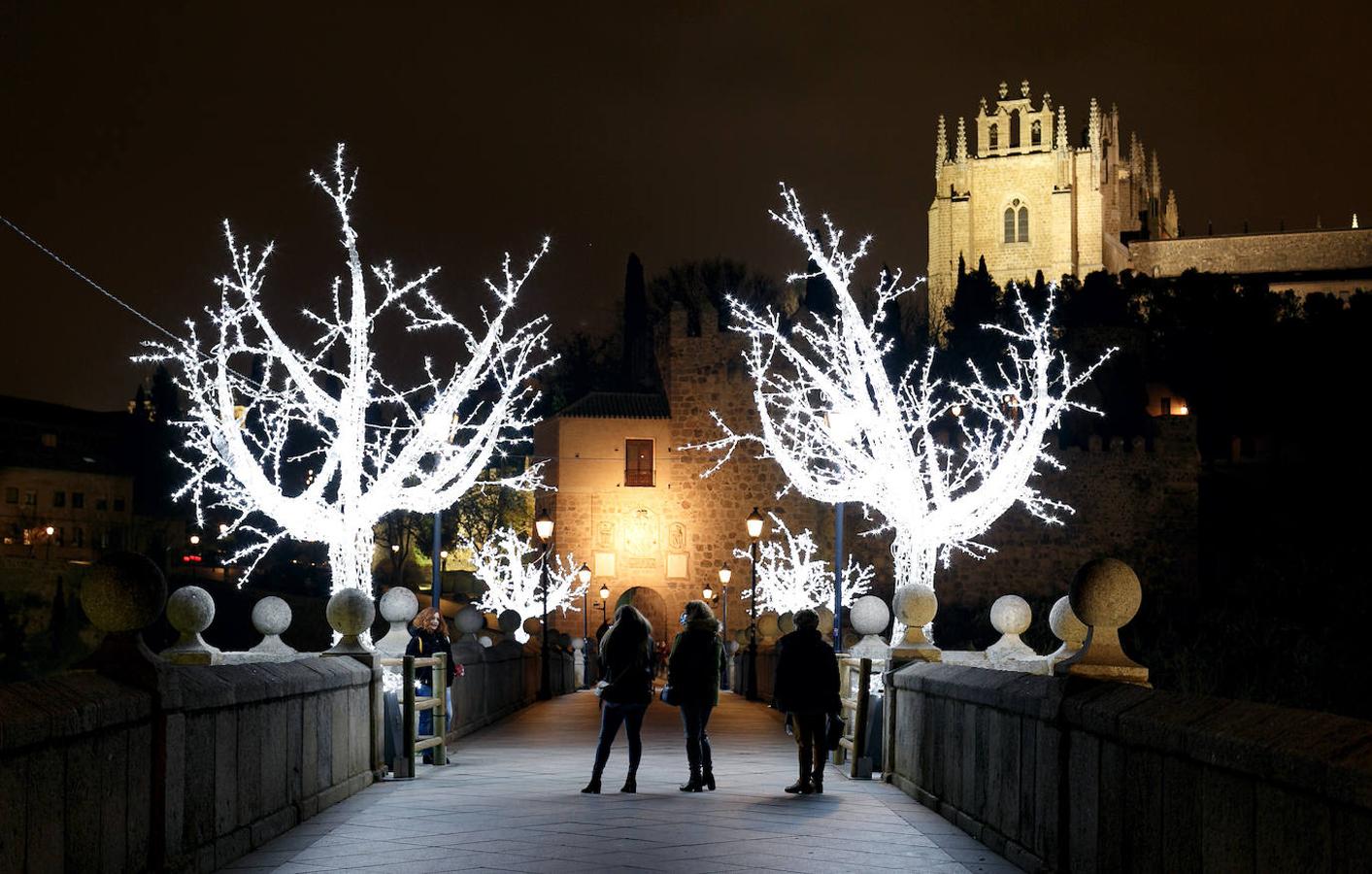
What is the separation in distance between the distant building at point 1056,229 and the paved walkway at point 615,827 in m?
92.5

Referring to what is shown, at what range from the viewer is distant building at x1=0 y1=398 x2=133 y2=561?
3236 inches

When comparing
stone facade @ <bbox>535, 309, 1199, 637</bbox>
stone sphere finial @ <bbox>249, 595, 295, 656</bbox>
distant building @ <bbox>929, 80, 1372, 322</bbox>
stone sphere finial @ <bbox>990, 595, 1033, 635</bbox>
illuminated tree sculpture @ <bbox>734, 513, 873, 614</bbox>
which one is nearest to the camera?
stone sphere finial @ <bbox>990, 595, 1033, 635</bbox>

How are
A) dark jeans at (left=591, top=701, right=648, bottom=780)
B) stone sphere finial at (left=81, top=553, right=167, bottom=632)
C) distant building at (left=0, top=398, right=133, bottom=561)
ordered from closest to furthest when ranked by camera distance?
stone sphere finial at (left=81, top=553, right=167, bottom=632)
dark jeans at (left=591, top=701, right=648, bottom=780)
distant building at (left=0, top=398, right=133, bottom=561)

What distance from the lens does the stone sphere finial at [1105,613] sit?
7.41 meters

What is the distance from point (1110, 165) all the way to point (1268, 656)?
247 ft

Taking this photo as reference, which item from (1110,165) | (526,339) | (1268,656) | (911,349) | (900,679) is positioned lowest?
(1268,656)

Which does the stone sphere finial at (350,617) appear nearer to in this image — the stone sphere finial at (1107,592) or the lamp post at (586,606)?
the stone sphere finial at (1107,592)

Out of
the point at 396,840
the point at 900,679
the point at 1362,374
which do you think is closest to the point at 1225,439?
the point at 1362,374

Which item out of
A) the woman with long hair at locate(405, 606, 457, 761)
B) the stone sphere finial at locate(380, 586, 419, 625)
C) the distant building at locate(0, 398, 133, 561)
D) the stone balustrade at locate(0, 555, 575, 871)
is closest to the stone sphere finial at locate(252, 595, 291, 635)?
the stone sphere finial at locate(380, 586, 419, 625)

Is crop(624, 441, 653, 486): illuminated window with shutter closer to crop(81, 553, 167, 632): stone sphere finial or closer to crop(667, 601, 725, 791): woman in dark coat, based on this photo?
crop(667, 601, 725, 791): woman in dark coat

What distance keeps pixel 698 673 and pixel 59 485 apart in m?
80.0

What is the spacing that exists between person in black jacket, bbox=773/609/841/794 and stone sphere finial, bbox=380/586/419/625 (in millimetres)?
4253

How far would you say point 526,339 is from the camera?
18.7m

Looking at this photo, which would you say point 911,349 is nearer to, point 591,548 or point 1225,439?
point 1225,439
